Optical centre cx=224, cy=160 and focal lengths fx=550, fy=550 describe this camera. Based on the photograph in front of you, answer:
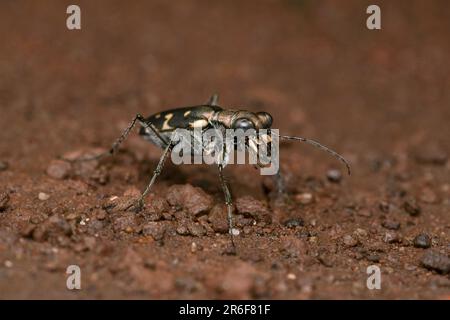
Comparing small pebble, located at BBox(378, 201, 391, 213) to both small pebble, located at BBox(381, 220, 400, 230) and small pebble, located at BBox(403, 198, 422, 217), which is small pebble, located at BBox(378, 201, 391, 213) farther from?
small pebble, located at BBox(381, 220, 400, 230)

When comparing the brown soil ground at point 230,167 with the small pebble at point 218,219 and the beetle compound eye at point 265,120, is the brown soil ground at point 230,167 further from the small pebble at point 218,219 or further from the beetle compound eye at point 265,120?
the beetle compound eye at point 265,120

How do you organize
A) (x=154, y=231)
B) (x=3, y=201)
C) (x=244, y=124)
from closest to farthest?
(x=154, y=231) < (x=3, y=201) < (x=244, y=124)

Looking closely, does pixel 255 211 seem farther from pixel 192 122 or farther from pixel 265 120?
pixel 192 122

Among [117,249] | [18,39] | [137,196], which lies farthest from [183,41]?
[117,249]

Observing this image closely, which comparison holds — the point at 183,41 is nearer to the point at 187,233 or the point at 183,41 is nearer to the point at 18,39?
the point at 18,39

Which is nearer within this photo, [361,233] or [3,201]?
[3,201]

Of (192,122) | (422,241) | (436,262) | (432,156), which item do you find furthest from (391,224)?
(192,122)
